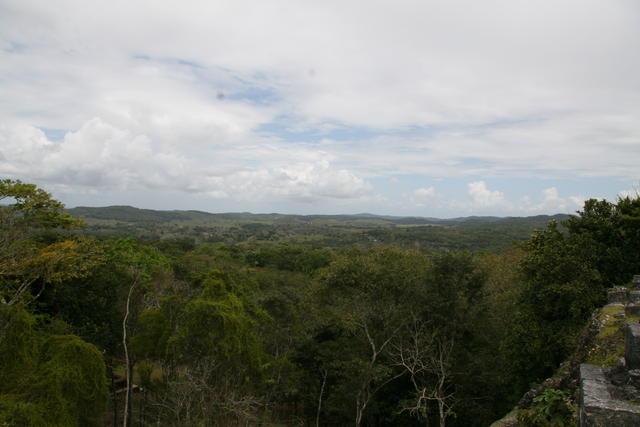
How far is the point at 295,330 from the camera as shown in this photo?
16.7m

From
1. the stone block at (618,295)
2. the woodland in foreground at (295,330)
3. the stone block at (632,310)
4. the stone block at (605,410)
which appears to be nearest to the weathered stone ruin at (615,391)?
the stone block at (605,410)

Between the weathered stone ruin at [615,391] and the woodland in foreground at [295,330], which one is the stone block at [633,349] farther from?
the woodland in foreground at [295,330]

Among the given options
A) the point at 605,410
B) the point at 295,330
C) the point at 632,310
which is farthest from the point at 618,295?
the point at 295,330

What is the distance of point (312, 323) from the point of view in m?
17.2

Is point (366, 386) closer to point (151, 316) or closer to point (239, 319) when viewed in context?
point (239, 319)

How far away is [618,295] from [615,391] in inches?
221

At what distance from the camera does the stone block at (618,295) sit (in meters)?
9.32

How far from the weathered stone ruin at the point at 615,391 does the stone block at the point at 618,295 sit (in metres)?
4.54

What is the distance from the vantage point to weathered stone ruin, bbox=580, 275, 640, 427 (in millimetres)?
4438

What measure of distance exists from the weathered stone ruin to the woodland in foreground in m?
0.99

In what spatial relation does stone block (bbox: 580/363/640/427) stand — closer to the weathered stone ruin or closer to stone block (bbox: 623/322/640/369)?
the weathered stone ruin

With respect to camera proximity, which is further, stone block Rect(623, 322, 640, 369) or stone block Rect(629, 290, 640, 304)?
stone block Rect(629, 290, 640, 304)

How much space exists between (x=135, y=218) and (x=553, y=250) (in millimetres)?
184864

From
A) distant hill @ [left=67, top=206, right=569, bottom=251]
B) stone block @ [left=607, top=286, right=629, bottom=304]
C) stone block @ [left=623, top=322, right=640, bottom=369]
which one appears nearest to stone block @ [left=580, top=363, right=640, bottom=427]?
stone block @ [left=623, top=322, right=640, bottom=369]
